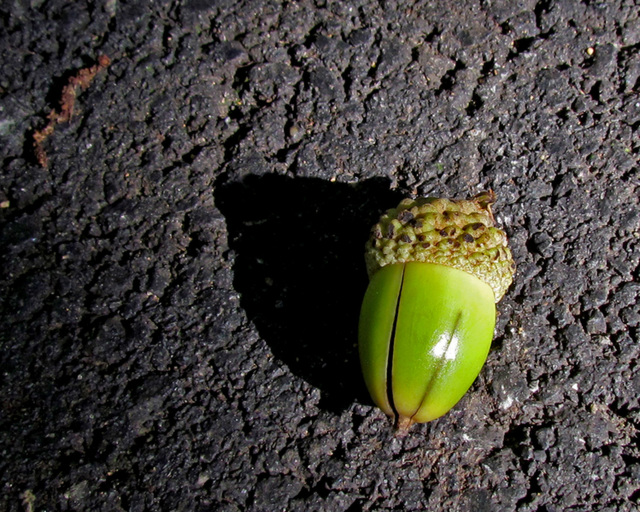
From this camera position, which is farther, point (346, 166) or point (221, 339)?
point (346, 166)

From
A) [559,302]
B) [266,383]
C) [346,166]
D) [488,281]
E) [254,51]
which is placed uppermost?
[254,51]

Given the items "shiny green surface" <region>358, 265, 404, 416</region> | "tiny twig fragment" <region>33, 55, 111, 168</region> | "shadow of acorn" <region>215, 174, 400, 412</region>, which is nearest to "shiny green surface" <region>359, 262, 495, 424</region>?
"shiny green surface" <region>358, 265, 404, 416</region>

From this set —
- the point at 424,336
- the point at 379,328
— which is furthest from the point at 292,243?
the point at 424,336

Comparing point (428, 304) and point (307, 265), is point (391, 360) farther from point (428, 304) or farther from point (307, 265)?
point (307, 265)

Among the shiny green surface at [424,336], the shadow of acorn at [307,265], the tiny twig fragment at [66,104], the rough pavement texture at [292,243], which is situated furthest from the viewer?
the tiny twig fragment at [66,104]

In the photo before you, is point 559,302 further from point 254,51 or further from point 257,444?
point 254,51

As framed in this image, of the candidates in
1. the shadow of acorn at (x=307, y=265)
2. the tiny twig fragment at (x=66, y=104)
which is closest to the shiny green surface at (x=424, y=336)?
the shadow of acorn at (x=307, y=265)

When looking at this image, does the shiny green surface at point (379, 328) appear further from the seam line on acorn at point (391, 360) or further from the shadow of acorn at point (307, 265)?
the shadow of acorn at point (307, 265)

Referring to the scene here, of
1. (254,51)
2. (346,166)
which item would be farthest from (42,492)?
(254,51)
